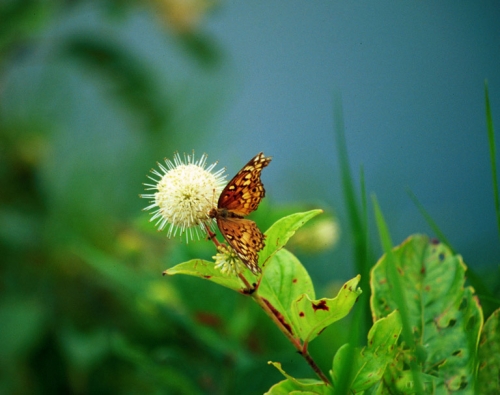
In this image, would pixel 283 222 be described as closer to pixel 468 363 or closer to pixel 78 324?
pixel 468 363

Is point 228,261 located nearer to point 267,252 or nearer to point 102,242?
point 267,252

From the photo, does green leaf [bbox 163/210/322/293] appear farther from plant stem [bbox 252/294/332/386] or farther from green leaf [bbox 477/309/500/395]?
green leaf [bbox 477/309/500/395]

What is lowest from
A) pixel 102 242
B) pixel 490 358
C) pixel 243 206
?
pixel 490 358

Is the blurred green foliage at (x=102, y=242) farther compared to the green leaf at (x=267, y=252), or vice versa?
the blurred green foliage at (x=102, y=242)

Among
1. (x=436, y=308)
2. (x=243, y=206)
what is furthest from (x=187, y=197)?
(x=436, y=308)

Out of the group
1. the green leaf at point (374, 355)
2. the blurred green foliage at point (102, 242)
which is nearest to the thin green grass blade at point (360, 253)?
the green leaf at point (374, 355)

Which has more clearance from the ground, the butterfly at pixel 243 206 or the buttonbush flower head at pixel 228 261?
the butterfly at pixel 243 206

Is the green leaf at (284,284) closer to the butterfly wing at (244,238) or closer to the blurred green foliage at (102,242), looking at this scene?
the butterfly wing at (244,238)
